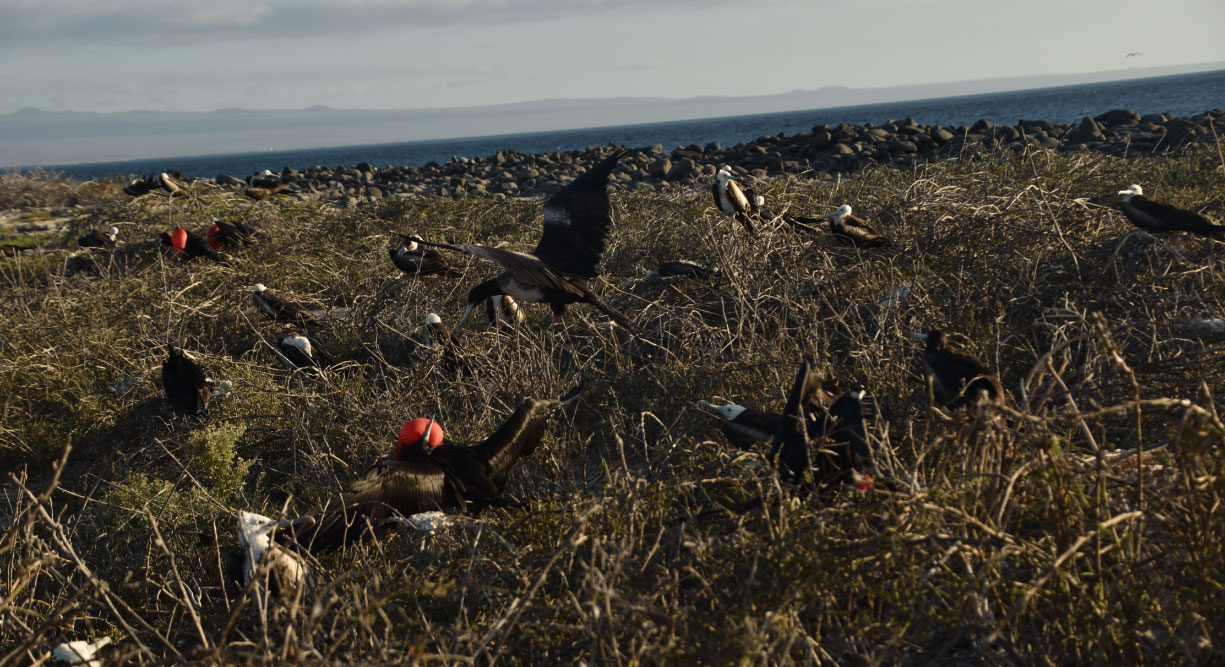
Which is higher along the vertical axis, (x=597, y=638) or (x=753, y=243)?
(x=753, y=243)

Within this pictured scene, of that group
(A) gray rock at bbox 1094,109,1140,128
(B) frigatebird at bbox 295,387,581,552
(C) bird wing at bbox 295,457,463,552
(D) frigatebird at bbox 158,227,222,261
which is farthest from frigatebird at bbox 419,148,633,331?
(A) gray rock at bbox 1094,109,1140,128

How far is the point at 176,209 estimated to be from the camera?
8.65 metres

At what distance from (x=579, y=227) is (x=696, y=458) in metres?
1.92

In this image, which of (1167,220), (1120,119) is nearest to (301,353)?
(1167,220)

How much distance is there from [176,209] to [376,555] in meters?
7.55

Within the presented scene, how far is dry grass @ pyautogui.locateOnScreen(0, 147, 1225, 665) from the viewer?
4.66 ft

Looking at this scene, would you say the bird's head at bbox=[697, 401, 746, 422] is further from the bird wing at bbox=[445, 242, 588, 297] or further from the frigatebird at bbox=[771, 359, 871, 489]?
the bird wing at bbox=[445, 242, 588, 297]

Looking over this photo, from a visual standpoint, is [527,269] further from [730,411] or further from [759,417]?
[759,417]

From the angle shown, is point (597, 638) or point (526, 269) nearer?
point (597, 638)

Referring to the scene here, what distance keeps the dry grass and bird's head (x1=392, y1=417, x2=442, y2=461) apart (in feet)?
0.91

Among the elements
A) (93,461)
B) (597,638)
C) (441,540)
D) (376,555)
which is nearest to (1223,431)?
(597,638)

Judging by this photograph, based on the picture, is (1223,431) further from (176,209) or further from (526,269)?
(176,209)

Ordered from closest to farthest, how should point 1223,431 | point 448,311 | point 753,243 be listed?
point 1223,431 < point 753,243 < point 448,311

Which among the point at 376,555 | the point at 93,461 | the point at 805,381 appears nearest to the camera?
the point at 805,381
